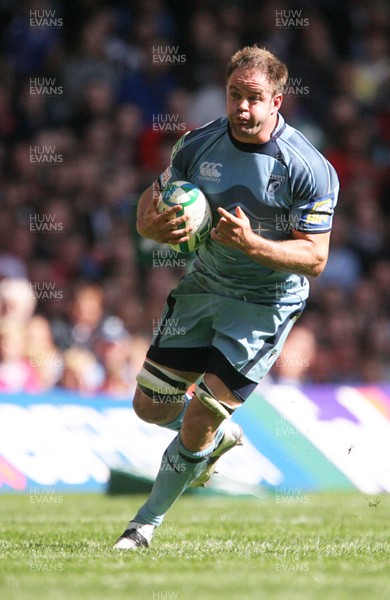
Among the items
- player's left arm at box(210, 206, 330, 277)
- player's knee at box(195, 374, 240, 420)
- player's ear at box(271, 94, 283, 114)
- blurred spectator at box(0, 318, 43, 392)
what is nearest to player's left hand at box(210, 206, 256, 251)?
player's left arm at box(210, 206, 330, 277)

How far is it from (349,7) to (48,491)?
29.5ft

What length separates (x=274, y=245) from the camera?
606 cm

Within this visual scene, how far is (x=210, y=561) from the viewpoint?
231 inches

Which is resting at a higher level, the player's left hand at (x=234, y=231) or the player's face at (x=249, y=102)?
the player's face at (x=249, y=102)

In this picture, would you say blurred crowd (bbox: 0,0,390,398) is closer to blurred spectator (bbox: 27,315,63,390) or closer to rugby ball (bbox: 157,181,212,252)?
blurred spectator (bbox: 27,315,63,390)

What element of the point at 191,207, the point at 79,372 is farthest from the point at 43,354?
the point at 191,207

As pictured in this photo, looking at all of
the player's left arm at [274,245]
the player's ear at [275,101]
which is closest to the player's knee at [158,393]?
the player's left arm at [274,245]

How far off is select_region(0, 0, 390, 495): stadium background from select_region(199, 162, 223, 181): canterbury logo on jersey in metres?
4.63

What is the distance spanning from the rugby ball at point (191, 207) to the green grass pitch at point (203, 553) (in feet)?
5.35

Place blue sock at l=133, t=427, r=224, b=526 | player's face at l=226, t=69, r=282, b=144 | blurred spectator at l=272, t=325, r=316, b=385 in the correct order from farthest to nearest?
1. blurred spectator at l=272, t=325, r=316, b=385
2. blue sock at l=133, t=427, r=224, b=526
3. player's face at l=226, t=69, r=282, b=144

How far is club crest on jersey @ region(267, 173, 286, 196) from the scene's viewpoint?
623 centimetres

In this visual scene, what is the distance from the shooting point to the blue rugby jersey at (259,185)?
621 cm

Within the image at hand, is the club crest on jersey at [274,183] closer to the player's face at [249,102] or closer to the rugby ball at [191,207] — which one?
the player's face at [249,102]

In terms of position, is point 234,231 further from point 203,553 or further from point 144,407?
point 203,553
